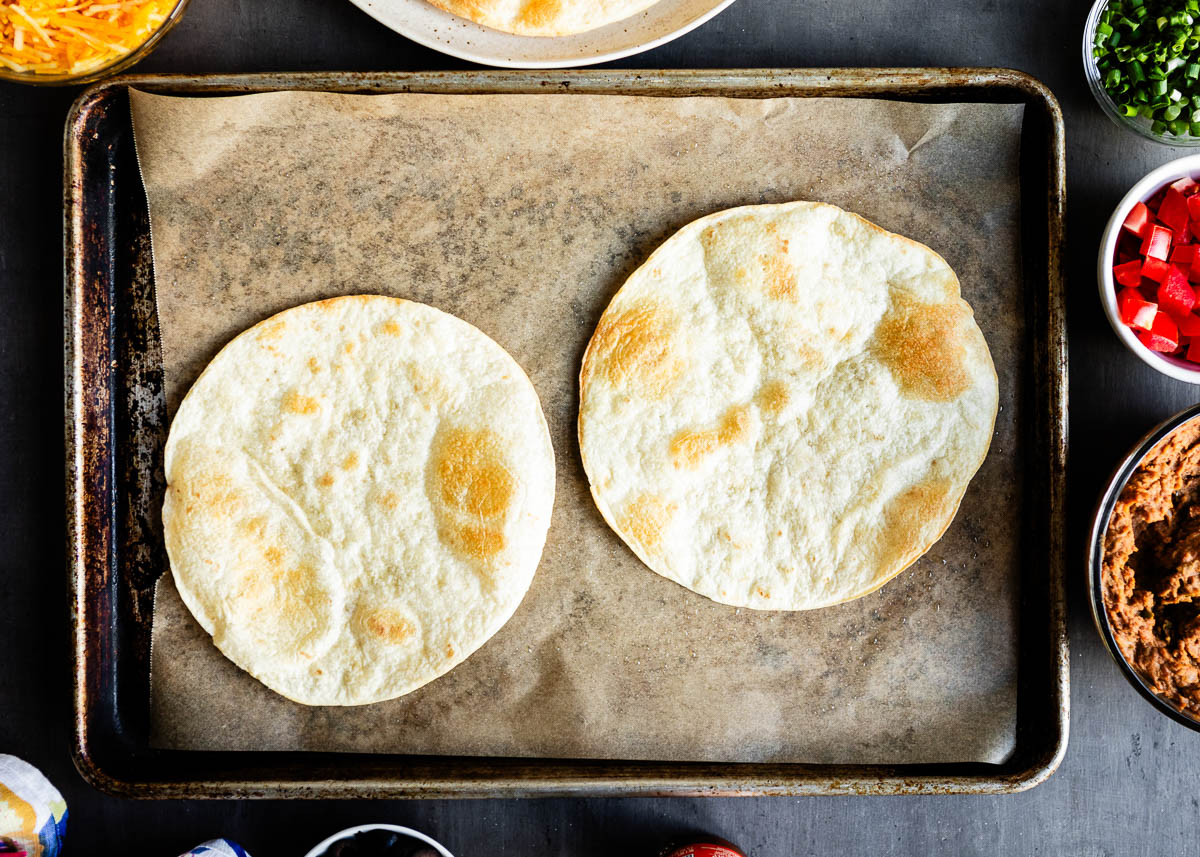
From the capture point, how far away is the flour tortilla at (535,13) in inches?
78.3

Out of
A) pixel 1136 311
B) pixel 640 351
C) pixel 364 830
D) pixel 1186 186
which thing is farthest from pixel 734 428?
pixel 364 830

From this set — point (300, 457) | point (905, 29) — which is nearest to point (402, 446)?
point (300, 457)

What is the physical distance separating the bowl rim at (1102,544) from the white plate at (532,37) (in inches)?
56.1

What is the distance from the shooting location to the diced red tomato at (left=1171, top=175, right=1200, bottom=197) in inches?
77.5

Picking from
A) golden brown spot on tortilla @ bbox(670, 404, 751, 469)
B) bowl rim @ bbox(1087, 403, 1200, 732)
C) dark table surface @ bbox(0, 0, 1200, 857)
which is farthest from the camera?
dark table surface @ bbox(0, 0, 1200, 857)

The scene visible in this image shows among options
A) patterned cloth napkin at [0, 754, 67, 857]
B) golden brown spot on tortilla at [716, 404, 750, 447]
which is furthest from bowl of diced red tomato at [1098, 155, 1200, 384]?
patterned cloth napkin at [0, 754, 67, 857]

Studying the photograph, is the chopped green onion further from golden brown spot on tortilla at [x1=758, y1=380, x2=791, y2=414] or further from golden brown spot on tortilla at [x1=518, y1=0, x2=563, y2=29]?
golden brown spot on tortilla at [x1=518, y1=0, x2=563, y2=29]

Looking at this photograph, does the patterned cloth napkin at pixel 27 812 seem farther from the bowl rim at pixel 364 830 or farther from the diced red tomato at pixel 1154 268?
the diced red tomato at pixel 1154 268

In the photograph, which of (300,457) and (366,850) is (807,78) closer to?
(300,457)

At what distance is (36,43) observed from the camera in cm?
190

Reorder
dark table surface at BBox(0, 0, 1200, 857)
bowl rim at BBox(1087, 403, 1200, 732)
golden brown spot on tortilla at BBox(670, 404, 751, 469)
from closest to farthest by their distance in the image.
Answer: bowl rim at BBox(1087, 403, 1200, 732) → golden brown spot on tortilla at BBox(670, 404, 751, 469) → dark table surface at BBox(0, 0, 1200, 857)

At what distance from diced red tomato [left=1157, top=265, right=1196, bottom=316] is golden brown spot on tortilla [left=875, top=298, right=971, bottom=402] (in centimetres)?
45

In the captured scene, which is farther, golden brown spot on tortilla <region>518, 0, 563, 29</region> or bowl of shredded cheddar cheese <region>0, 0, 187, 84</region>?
golden brown spot on tortilla <region>518, 0, 563, 29</region>

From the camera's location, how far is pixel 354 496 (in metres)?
1.98
